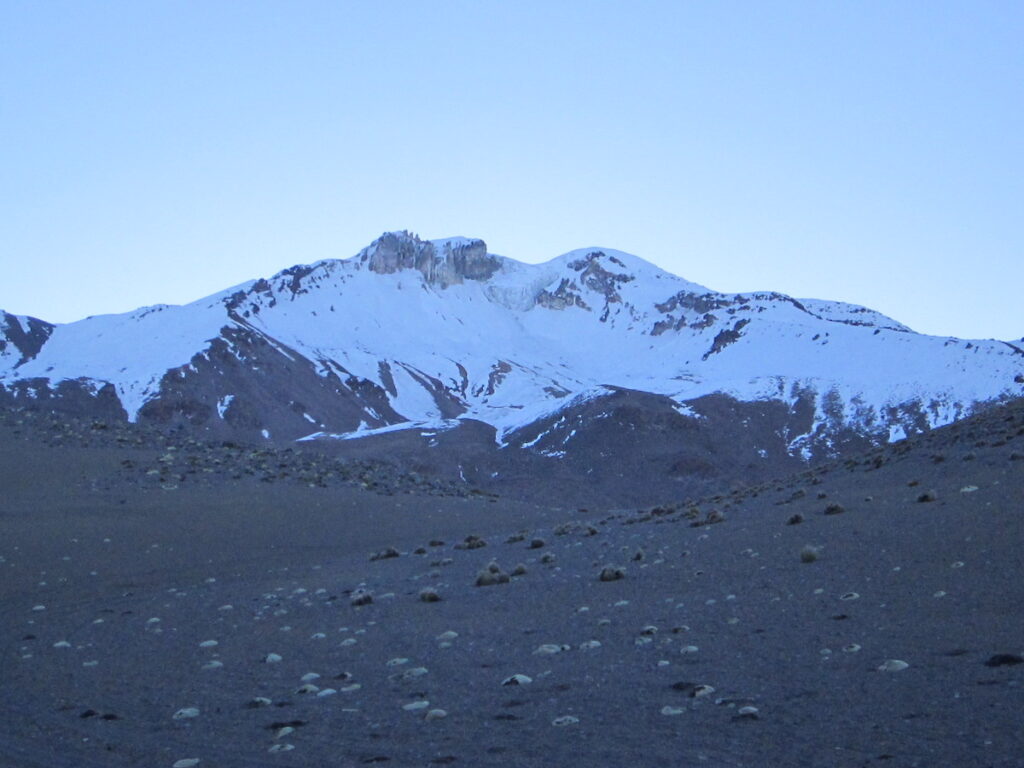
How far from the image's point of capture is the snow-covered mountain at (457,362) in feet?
315

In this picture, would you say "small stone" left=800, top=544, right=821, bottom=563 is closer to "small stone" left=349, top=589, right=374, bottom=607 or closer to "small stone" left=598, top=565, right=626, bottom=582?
"small stone" left=598, top=565, right=626, bottom=582

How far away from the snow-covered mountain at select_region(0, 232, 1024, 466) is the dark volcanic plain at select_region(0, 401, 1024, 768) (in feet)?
175

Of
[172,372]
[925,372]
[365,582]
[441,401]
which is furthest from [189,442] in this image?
[441,401]

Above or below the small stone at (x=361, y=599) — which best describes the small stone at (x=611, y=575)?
above

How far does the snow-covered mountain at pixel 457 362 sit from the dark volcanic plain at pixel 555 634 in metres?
53.5

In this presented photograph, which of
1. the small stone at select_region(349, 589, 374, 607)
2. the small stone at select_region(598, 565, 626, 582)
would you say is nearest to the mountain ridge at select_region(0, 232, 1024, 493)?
the small stone at select_region(349, 589, 374, 607)

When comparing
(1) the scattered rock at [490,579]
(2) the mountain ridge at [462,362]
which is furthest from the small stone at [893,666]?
(2) the mountain ridge at [462,362]

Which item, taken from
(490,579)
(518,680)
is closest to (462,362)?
(490,579)

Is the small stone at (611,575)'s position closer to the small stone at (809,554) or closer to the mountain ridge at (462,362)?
the small stone at (809,554)

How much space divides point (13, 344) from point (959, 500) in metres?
133

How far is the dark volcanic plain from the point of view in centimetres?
663

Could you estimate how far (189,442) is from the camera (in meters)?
29.4

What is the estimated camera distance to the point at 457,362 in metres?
158

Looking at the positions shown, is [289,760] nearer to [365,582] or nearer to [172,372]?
[365,582]
